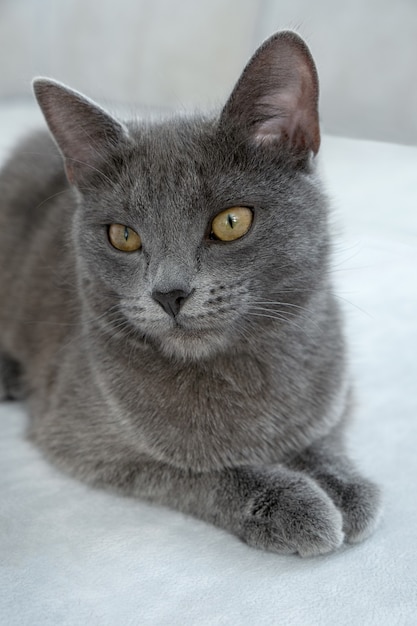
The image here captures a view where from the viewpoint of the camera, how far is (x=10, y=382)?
1.78 meters

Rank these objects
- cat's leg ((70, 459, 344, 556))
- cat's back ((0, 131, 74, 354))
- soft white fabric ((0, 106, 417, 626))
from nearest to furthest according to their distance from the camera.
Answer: soft white fabric ((0, 106, 417, 626)), cat's leg ((70, 459, 344, 556)), cat's back ((0, 131, 74, 354))

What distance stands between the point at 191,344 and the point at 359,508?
0.38 meters

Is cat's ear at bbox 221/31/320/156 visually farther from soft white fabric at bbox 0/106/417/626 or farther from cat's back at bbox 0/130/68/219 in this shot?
cat's back at bbox 0/130/68/219

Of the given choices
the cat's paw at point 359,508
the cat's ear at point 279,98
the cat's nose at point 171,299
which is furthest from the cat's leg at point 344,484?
the cat's ear at point 279,98

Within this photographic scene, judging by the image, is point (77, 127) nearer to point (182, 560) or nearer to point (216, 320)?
point (216, 320)

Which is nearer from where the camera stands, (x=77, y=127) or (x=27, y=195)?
(x=77, y=127)

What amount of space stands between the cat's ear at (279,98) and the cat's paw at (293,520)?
0.54 m

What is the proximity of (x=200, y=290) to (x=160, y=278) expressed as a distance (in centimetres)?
6

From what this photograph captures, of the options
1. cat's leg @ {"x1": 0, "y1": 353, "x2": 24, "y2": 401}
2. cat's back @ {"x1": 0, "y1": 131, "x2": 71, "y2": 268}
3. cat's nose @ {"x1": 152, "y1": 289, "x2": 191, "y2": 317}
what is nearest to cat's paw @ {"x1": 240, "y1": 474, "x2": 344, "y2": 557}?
cat's nose @ {"x1": 152, "y1": 289, "x2": 191, "y2": 317}

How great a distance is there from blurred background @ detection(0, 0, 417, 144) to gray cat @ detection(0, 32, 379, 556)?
1.19 ft

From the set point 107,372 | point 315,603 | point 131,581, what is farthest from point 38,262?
point 315,603

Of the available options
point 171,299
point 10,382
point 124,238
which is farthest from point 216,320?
point 10,382

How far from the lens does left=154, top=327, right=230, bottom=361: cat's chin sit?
1191mm

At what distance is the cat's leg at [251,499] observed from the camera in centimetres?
119
